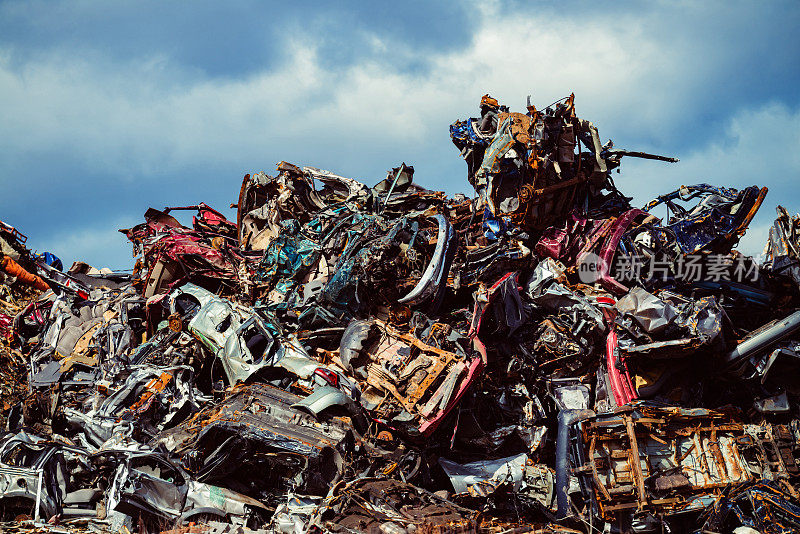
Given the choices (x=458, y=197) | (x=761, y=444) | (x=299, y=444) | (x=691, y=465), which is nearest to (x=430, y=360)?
(x=299, y=444)

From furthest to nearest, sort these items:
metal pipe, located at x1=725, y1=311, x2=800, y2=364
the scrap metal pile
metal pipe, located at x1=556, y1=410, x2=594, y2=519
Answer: metal pipe, located at x1=725, y1=311, x2=800, y2=364 < metal pipe, located at x1=556, y1=410, x2=594, y2=519 < the scrap metal pile

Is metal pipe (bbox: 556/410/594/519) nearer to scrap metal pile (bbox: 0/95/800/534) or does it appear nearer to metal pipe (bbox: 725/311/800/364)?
scrap metal pile (bbox: 0/95/800/534)

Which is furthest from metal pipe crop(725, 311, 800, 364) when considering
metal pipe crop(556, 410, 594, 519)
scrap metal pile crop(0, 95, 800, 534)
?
metal pipe crop(556, 410, 594, 519)

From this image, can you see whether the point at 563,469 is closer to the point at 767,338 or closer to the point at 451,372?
the point at 451,372

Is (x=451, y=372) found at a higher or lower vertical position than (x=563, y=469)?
higher

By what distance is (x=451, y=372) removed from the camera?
7.58 m

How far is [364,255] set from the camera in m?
9.21

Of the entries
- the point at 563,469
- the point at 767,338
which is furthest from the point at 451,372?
the point at 767,338

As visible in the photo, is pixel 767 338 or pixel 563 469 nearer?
pixel 563 469

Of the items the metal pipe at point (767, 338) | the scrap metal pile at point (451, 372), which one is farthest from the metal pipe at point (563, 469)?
the metal pipe at point (767, 338)

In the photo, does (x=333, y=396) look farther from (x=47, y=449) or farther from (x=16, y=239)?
(x=16, y=239)

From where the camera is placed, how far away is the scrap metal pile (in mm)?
6301

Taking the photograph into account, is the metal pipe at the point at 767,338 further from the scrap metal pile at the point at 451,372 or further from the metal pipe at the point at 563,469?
the metal pipe at the point at 563,469

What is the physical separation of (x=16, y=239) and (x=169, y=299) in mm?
8811
